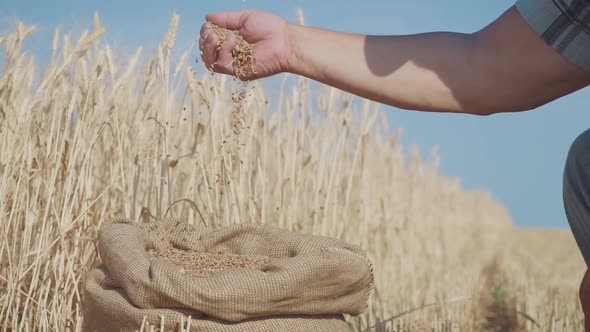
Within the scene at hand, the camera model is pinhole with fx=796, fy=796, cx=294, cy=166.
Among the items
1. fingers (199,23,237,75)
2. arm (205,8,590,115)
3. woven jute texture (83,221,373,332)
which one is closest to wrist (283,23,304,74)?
arm (205,8,590,115)

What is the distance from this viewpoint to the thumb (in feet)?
6.12

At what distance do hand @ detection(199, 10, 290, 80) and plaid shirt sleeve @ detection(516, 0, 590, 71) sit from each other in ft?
1.79

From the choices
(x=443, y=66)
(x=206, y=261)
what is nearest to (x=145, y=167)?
(x=206, y=261)

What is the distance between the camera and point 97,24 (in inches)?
106

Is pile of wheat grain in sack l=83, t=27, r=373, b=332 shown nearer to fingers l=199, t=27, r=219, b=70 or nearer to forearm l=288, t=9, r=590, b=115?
fingers l=199, t=27, r=219, b=70

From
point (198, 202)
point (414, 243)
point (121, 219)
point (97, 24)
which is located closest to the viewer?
point (121, 219)

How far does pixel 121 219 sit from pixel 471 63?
1.01 meters

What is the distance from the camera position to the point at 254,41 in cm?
184

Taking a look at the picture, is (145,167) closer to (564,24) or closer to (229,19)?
(229,19)

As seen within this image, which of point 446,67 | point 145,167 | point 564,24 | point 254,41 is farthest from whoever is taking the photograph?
point 145,167

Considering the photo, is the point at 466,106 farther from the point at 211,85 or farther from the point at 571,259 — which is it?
the point at 571,259

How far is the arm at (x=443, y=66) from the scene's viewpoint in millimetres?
1603

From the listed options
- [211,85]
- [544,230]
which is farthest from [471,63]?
[544,230]

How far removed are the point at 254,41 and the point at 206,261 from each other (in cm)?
53
